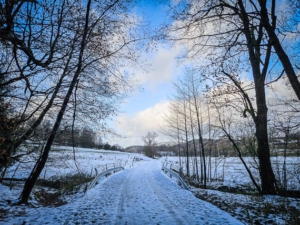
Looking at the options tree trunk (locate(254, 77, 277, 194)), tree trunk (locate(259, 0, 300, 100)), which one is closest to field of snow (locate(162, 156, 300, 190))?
tree trunk (locate(254, 77, 277, 194))

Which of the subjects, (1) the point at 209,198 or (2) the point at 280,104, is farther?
(1) the point at 209,198

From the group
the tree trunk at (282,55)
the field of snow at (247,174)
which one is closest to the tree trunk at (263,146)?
the field of snow at (247,174)

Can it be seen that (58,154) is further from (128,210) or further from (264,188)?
(264,188)

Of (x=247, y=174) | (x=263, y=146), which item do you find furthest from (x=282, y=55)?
(x=247, y=174)

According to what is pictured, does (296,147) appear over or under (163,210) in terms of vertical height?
over

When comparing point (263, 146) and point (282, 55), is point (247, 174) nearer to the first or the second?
point (263, 146)

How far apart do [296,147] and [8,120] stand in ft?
33.3

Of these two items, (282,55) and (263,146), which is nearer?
(282,55)

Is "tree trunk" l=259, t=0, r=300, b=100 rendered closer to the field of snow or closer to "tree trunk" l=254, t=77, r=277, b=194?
the field of snow

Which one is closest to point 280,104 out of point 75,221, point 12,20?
point 75,221

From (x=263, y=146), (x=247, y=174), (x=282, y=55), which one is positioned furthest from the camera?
(x=247, y=174)

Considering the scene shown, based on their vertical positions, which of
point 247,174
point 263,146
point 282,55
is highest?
point 282,55

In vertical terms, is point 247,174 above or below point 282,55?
below

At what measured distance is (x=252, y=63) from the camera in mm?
8609
